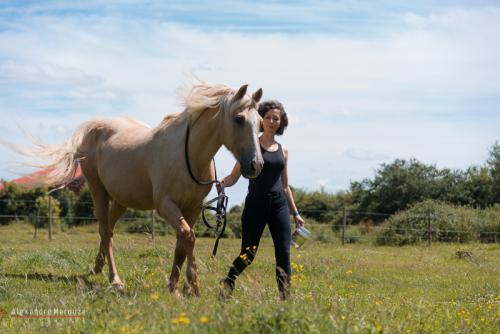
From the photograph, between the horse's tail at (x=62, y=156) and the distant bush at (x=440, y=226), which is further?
the distant bush at (x=440, y=226)

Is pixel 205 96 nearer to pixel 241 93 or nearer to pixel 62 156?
pixel 241 93

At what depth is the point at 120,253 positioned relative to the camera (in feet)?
37.3

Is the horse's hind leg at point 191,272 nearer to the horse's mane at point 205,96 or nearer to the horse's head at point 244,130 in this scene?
the horse's head at point 244,130

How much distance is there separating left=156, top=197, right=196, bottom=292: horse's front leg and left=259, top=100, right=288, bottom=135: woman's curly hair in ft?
4.56

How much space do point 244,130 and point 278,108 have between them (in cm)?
55

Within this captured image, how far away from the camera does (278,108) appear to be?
697 cm

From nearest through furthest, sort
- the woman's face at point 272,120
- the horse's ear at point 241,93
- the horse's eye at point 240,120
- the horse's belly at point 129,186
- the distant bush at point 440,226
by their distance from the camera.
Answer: the horse's eye at point 240,120
the horse's ear at point 241,93
the woman's face at point 272,120
the horse's belly at point 129,186
the distant bush at point 440,226

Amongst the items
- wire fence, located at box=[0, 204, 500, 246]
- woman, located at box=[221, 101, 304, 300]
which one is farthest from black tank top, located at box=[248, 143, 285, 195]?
wire fence, located at box=[0, 204, 500, 246]

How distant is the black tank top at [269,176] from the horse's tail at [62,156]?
3.63 meters

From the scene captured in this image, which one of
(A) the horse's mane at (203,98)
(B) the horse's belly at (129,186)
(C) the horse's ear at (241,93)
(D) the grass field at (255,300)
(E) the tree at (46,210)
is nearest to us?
(D) the grass field at (255,300)

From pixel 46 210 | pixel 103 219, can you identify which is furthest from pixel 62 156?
pixel 46 210

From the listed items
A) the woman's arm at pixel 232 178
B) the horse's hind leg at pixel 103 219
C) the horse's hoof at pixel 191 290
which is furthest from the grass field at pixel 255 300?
the woman's arm at pixel 232 178

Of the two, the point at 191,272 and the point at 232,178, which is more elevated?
the point at 232,178

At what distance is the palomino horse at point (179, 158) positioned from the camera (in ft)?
22.2
